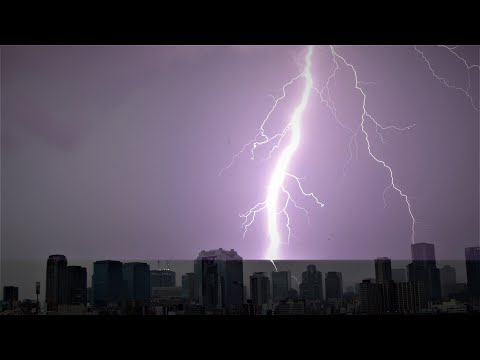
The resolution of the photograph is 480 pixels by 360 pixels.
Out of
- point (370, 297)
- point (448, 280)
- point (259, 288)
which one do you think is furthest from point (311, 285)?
point (448, 280)

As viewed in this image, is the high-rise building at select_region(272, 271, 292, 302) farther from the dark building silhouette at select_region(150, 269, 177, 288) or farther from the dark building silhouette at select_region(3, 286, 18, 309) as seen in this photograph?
the dark building silhouette at select_region(3, 286, 18, 309)

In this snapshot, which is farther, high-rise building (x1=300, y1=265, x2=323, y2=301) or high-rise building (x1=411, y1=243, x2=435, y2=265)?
high-rise building (x1=300, y1=265, x2=323, y2=301)

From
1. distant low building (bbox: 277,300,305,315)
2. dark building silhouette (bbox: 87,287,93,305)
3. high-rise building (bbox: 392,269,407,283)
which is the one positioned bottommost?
distant low building (bbox: 277,300,305,315)

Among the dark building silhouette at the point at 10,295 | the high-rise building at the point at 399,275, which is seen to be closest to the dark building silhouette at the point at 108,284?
the dark building silhouette at the point at 10,295

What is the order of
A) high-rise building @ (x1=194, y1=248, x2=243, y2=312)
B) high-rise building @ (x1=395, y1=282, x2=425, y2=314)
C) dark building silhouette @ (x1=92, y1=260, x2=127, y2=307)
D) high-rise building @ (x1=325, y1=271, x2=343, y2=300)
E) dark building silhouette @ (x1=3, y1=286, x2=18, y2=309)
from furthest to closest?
high-rise building @ (x1=325, y1=271, x2=343, y2=300) → high-rise building @ (x1=194, y1=248, x2=243, y2=312) → dark building silhouette @ (x1=92, y1=260, x2=127, y2=307) → high-rise building @ (x1=395, y1=282, x2=425, y2=314) → dark building silhouette @ (x1=3, y1=286, x2=18, y2=309)

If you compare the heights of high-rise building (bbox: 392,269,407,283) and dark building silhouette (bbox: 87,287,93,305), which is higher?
high-rise building (bbox: 392,269,407,283)

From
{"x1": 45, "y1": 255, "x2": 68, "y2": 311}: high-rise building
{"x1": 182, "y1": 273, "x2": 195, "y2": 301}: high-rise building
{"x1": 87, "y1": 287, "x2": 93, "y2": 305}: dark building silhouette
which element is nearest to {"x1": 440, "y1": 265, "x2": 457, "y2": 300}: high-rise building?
{"x1": 182, "y1": 273, "x2": 195, "y2": 301}: high-rise building

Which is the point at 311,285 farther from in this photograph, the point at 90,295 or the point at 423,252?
the point at 90,295
